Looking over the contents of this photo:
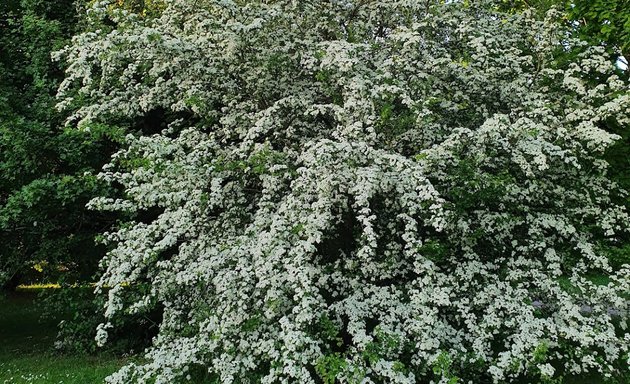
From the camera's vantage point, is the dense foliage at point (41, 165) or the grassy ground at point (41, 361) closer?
the grassy ground at point (41, 361)

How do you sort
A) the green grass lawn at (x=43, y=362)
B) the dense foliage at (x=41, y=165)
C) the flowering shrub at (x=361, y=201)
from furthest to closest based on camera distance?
the dense foliage at (x=41, y=165)
the green grass lawn at (x=43, y=362)
the flowering shrub at (x=361, y=201)

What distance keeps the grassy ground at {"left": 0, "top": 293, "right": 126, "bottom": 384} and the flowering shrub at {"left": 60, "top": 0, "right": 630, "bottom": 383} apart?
1.42 m

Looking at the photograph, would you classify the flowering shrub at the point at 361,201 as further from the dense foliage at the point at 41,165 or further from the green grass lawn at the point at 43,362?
the dense foliage at the point at 41,165

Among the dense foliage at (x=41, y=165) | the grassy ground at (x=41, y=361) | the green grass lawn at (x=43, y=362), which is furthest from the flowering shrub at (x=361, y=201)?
the dense foliage at (x=41, y=165)

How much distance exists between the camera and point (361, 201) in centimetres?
431

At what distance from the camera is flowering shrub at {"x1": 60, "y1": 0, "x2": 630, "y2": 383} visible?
4.64 m

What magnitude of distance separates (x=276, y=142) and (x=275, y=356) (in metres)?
2.58

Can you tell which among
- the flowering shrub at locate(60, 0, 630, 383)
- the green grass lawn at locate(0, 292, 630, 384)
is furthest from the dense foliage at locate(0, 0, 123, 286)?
the flowering shrub at locate(60, 0, 630, 383)

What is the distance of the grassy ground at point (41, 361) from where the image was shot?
7.04 meters

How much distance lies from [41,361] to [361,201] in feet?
21.3

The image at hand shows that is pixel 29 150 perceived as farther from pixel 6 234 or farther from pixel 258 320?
pixel 258 320

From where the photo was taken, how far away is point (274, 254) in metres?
4.55

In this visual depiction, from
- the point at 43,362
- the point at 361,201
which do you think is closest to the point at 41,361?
the point at 43,362

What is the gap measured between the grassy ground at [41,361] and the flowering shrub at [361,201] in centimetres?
142
